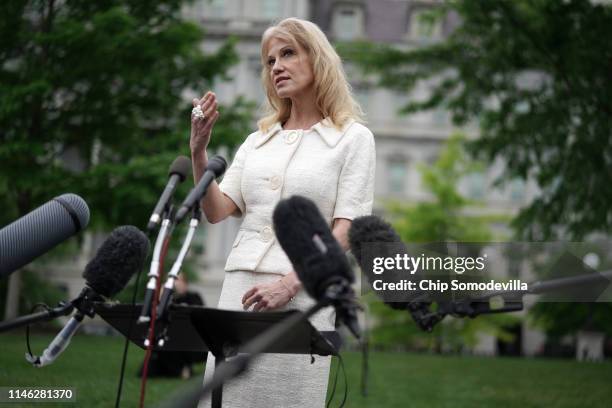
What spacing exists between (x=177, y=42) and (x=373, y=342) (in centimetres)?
2230

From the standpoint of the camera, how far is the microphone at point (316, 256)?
2773 mm

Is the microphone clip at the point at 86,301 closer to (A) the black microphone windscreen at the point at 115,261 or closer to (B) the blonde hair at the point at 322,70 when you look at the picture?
(A) the black microphone windscreen at the point at 115,261

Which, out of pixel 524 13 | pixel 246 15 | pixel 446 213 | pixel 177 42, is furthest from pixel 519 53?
pixel 246 15

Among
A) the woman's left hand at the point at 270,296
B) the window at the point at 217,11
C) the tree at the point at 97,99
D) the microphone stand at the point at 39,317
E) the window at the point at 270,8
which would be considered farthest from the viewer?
the window at the point at 270,8

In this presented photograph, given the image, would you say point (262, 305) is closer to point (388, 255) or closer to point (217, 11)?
point (388, 255)

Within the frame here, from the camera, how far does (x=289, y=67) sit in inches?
152

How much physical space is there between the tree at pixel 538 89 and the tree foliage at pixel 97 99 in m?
3.92

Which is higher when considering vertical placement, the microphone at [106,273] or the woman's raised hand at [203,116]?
the woman's raised hand at [203,116]

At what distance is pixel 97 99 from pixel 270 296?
14219 millimetres

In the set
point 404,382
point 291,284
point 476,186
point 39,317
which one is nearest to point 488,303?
point 291,284

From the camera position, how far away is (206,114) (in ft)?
11.4

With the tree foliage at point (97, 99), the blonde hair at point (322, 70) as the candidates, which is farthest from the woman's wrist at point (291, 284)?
the tree foliage at point (97, 99)

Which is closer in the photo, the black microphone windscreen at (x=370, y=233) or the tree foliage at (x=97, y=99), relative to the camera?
the black microphone windscreen at (x=370, y=233)

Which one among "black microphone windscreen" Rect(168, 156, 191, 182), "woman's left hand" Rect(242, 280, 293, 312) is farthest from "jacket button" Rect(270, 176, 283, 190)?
"black microphone windscreen" Rect(168, 156, 191, 182)
